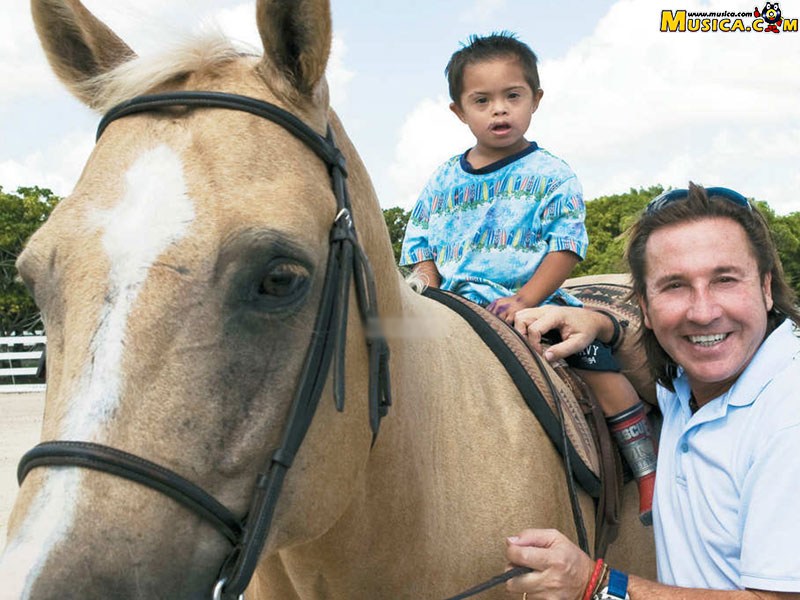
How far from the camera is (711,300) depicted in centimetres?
234

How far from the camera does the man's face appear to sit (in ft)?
7.59

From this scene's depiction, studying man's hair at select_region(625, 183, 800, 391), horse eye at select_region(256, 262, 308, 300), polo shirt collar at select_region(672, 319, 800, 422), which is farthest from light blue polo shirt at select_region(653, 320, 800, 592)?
horse eye at select_region(256, 262, 308, 300)

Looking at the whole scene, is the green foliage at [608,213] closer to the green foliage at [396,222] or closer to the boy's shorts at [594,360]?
the green foliage at [396,222]

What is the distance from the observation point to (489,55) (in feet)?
13.2

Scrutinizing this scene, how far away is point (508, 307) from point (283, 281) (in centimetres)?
179

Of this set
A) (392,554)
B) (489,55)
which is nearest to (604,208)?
(489,55)

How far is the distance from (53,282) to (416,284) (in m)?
1.57

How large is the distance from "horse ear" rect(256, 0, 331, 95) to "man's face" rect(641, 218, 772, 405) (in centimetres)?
123

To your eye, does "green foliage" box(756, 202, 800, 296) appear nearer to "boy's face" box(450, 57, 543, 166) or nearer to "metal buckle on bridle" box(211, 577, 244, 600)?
"boy's face" box(450, 57, 543, 166)

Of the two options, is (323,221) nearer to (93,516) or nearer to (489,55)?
(93,516)

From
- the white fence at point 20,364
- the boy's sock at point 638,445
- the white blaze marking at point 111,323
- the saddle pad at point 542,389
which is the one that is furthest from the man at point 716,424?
the white fence at point 20,364

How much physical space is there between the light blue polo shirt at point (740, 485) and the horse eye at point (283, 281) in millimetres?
1305

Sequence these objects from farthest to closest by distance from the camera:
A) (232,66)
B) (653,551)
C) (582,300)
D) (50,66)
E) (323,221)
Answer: (582,300) < (653,551) < (50,66) < (232,66) < (323,221)

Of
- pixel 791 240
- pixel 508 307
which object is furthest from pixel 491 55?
pixel 791 240
